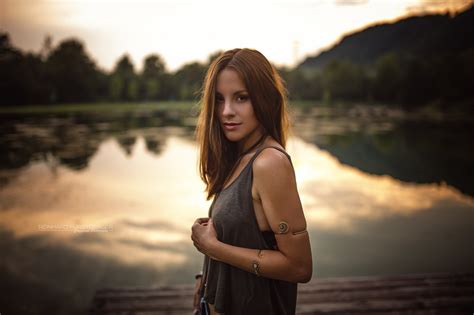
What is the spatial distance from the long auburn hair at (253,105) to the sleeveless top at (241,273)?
0.54ft

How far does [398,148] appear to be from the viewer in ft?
61.0

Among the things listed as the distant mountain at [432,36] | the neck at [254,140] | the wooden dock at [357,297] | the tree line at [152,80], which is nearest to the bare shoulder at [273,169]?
the neck at [254,140]

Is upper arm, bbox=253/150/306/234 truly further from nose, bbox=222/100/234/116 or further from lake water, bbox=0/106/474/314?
lake water, bbox=0/106/474/314

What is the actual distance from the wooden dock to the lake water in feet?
3.88

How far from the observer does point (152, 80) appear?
66562 millimetres

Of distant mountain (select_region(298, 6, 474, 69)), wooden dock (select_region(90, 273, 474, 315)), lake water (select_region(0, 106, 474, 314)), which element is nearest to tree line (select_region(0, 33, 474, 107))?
distant mountain (select_region(298, 6, 474, 69))

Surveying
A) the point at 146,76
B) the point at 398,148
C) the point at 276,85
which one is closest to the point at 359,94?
the point at 146,76

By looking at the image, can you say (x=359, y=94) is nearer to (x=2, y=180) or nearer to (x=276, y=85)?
(x=2, y=180)

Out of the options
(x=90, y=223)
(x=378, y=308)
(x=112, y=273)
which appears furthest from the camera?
(x=90, y=223)

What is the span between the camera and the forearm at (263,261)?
1265 millimetres

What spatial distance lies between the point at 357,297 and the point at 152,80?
66838 mm

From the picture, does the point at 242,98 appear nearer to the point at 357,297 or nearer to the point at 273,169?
the point at 273,169

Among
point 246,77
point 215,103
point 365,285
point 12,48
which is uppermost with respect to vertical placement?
point 12,48

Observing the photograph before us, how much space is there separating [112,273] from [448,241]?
6.03 m
